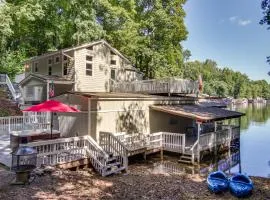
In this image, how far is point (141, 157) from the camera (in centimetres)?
1661

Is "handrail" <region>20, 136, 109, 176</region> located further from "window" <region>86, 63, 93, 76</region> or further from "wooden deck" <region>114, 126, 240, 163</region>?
"window" <region>86, 63, 93, 76</region>

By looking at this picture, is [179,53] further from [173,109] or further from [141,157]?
[141,157]

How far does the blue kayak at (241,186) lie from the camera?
8500mm

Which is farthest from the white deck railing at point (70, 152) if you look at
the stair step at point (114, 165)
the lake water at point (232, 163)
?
the lake water at point (232, 163)

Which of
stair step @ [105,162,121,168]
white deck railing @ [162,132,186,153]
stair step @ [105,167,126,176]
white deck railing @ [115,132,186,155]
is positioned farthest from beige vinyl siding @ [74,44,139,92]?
stair step @ [105,167,126,176]

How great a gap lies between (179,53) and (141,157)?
77.7 feet

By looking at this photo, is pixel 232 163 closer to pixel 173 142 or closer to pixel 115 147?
pixel 173 142

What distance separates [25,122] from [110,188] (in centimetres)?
1066

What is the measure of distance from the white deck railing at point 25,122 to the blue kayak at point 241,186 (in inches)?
491

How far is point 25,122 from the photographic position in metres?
17.5

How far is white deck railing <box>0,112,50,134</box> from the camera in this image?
54.7 ft

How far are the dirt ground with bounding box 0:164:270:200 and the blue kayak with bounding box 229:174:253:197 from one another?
22cm

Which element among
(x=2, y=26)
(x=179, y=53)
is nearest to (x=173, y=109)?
(x=2, y=26)

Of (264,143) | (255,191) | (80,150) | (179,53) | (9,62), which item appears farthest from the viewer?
(179,53)
